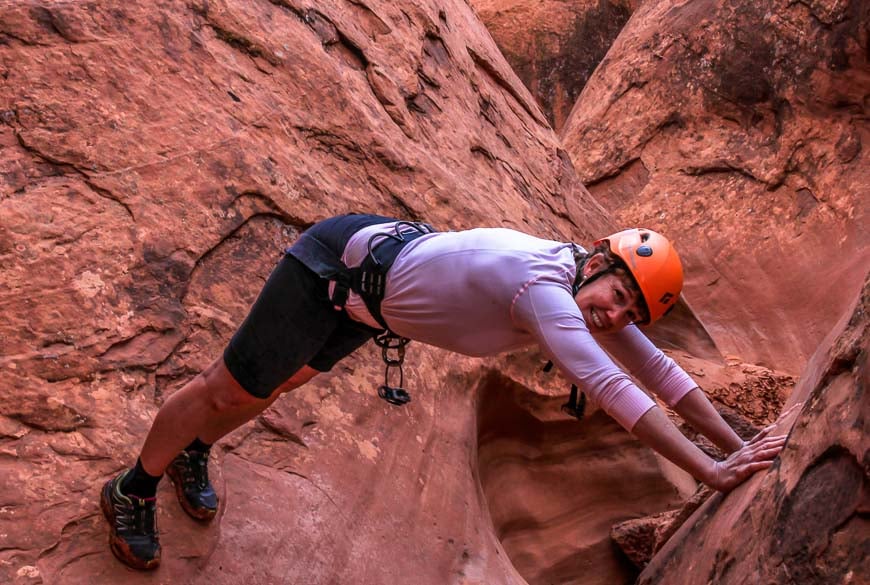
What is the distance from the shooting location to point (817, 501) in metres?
2.30

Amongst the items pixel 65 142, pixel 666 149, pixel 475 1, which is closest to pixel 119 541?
pixel 65 142

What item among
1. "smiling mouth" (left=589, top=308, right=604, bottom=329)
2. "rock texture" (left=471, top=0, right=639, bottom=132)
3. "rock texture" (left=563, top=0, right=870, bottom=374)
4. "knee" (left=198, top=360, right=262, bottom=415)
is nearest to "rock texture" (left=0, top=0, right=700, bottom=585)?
"knee" (left=198, top=360, right=262, bottom=415)

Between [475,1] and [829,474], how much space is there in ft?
28.6

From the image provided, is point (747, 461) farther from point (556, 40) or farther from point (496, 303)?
point (556, 40)

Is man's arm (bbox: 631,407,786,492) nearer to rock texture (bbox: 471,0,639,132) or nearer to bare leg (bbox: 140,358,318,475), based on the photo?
bare leg (bbox: 140,358,318,475)

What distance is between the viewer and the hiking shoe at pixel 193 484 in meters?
3.22

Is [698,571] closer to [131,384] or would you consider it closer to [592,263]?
[592,263]

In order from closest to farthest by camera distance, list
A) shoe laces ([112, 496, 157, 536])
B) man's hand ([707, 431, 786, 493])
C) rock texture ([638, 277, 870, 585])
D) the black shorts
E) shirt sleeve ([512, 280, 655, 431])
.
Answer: rock texture ([638, 277, 870, 585]) → shirt sleeve ([512, 280, 655, 431]) → man's hand ([707, 431, 786, 493]) → the black shorts → shoe laces ([112, 496, 157, 536])

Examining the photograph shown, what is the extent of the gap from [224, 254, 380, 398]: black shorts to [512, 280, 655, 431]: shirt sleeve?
22.4 inches

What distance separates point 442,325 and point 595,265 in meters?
0.43

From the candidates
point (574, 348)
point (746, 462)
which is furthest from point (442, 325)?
point (746, 462)

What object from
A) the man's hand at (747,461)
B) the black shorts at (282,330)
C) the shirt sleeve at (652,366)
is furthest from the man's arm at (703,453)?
the black shorts at (282,330)

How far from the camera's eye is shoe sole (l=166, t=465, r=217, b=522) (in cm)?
322

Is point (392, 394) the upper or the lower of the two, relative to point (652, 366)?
lower
